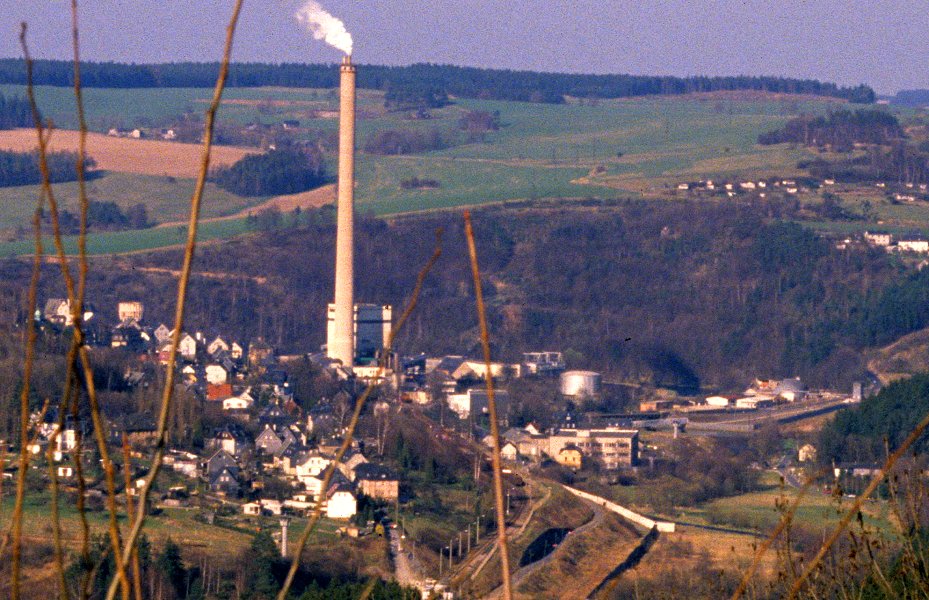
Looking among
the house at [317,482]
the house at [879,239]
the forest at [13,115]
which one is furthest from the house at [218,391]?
the forest at [13,115]

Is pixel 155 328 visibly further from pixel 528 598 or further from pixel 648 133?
pixel 648 133

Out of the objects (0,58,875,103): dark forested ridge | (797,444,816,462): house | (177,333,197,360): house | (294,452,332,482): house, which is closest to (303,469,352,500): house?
(294,452,332,482): house

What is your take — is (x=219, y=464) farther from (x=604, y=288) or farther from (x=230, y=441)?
(x=604, y=288)

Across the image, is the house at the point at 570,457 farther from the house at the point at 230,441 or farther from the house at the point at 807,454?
the house at the point at 230,441

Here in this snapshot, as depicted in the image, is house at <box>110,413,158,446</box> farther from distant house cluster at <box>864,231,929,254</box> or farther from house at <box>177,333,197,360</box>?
distant house cluster at <box>864,231,929,254</box>

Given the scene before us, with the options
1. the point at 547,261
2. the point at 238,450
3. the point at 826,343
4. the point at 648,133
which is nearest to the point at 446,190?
the point at 547,261
